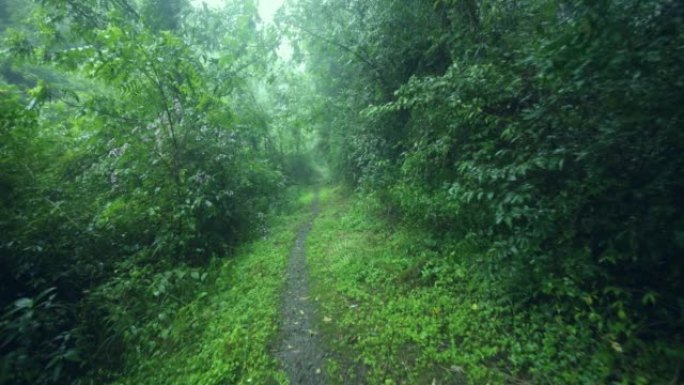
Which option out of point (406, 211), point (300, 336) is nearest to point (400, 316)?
point (300, 336)

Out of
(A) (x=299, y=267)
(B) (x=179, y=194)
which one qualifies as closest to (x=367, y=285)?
(A) (x=299, y=267)

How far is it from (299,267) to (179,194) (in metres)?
3.36

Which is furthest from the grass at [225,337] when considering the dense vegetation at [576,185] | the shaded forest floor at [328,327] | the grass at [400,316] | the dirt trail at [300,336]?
the dense vegetation at [576,185]

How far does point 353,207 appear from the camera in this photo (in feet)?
34.0

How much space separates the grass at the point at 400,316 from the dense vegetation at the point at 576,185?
170 mm

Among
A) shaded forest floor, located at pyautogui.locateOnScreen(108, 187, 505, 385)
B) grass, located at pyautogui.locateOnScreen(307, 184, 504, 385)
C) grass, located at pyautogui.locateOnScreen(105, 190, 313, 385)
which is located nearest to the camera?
grass, located at pyautogui.locateOnScreen(307, 184, 504, 385)

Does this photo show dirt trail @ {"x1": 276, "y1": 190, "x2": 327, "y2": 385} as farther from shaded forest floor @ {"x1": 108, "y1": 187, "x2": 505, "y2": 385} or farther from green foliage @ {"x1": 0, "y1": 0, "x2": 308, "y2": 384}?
green foliage @ {"x1": 0, "y1": 0, "x2": 308, "y2": 384}

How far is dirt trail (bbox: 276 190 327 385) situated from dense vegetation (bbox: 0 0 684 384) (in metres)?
0.23

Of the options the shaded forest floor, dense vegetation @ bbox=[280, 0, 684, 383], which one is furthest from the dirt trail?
dense vegetation @ bbox=[280, 0, 684, 383]

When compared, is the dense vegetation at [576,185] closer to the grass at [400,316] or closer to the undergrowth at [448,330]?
the undergrowth at [448,330]

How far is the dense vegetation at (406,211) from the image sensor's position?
9.31ft

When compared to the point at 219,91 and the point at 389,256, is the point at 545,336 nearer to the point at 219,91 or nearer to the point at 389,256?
the point at 389,256

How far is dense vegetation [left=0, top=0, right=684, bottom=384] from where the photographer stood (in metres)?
2.84

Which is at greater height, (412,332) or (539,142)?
(539,142)
